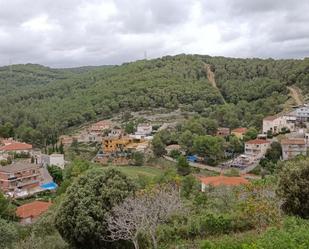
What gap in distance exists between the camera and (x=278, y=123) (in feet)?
195

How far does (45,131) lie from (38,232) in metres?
53.7

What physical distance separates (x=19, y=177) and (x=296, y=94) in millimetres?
46507

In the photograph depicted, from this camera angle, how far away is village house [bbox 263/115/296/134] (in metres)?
58.5

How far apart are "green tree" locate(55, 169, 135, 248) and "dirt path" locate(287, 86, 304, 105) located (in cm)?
5681

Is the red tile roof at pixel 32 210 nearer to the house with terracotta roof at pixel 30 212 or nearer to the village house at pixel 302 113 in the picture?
the house with terracotta roof at pixel 30 212

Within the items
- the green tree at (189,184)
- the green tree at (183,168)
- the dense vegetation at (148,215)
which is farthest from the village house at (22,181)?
the dense vegetation at (148,215)

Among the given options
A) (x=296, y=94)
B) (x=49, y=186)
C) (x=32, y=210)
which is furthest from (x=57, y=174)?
(x=296, y=94)

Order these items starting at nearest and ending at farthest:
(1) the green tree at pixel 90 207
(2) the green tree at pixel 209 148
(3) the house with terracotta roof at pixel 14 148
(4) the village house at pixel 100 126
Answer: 1. (1) the green tree at pixel 90 207
2. (2) the green tree at pixel 209 148
3. (3) the house with terracotta roof at pixel 14 148
4. (4) the village house at pixel 100 126

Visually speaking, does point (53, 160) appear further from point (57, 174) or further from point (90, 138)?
point (90, 138)

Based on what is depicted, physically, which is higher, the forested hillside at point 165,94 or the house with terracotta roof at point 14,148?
the forested hillside at point 165,94

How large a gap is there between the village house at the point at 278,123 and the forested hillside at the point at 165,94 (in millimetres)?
3734

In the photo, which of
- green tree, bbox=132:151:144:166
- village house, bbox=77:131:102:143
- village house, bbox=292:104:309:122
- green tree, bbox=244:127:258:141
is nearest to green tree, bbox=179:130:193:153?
green tree, bbox=132:151:144:166

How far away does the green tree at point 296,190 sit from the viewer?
15.2m

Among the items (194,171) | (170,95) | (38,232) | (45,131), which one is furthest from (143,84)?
(38,232)
